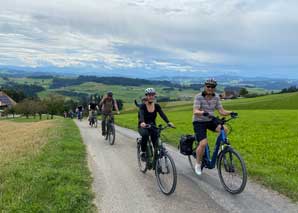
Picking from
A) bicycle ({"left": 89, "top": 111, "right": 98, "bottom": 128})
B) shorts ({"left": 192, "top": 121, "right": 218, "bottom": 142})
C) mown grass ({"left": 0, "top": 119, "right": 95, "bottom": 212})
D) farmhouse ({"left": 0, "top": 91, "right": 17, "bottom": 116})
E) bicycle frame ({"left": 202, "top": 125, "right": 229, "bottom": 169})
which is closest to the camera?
mown grass ({"left": 0, "top": 119, "right": 95, "bottom": 212})

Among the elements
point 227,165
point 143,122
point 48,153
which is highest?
point 143,122

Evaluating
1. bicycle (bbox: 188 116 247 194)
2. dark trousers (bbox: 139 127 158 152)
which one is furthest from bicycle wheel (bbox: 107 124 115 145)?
bicycle (bbox: 188 116 247 194)

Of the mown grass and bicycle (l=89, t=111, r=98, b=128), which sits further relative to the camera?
bicycle (l=89, t=111, r=98, b=128)

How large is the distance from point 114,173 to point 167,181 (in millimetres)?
2329

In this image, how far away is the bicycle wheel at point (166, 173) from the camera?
6875 mm

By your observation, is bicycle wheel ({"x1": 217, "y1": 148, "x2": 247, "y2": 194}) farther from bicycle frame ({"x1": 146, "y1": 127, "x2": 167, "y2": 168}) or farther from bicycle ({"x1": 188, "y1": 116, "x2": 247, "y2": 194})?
bicycle frame ({"x1": 146, "y1": 127, "x2": 167, "y2": 168})

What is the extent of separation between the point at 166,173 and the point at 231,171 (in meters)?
1.37

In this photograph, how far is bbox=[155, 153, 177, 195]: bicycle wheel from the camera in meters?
6.88

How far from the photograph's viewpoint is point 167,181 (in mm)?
7086

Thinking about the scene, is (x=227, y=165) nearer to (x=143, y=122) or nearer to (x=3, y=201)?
(x=143, y=122)

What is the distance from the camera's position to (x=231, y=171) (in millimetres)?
7113

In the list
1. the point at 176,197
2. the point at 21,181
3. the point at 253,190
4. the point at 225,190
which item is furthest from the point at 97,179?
the point at 253,190

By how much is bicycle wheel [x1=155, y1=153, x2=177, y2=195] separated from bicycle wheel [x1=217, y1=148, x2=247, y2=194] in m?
1.18

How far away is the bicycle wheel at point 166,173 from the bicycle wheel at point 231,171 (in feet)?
3.88
